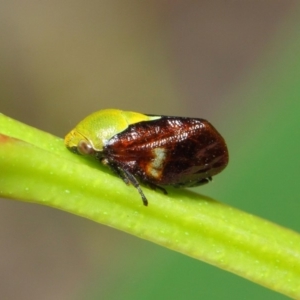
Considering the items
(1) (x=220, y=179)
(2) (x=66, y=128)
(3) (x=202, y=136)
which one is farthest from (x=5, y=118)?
(2) (x=66, y=128)

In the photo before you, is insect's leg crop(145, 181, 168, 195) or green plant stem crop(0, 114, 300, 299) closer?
green plant stem crop(0, 114, 300, 299)

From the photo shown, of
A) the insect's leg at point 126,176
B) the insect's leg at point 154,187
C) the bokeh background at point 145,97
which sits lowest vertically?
the bokeh background at point 145,97

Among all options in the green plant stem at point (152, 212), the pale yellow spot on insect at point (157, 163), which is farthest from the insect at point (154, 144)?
the green plant stem at point (152, 212)

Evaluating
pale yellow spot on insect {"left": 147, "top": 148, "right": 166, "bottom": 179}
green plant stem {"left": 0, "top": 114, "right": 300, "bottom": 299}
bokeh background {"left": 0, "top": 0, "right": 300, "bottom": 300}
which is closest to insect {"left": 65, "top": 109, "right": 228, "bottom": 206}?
pale yellow spot on insect {"left": 147, "top": 148, "right": 166, "bottom": 179}

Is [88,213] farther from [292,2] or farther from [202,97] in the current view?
[292,2]

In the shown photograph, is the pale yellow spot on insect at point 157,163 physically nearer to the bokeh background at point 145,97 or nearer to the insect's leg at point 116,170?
the insect's leg at point 116,170

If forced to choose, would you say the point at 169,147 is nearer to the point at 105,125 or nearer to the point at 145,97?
the point at 105,125

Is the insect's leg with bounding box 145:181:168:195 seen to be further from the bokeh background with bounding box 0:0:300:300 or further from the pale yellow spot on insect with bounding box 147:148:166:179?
the bokeh background with bounding box 0:0:300:300
